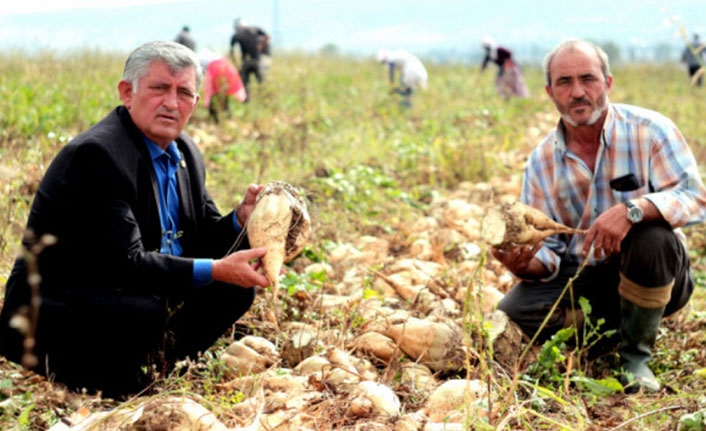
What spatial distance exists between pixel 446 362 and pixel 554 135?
104 centimetres

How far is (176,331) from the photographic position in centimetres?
272

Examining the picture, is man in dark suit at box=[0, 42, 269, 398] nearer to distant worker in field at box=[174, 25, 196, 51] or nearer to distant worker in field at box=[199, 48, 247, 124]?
distant worker in field at box=[199, 48, 247, 124]

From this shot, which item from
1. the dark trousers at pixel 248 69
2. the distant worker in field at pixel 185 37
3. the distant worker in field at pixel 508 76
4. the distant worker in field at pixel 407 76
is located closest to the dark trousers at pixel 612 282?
the distant worker in field at pixel 407 76

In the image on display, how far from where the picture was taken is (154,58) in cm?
255

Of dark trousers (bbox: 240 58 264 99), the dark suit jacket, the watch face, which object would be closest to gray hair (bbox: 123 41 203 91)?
the dark suit jacket

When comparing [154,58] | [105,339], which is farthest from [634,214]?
[105,339]

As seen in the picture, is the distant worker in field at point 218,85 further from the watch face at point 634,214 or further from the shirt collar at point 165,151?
the watch face at point 634,214

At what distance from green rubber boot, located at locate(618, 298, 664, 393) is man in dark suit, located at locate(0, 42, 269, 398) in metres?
1.33

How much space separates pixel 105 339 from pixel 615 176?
6.10ft

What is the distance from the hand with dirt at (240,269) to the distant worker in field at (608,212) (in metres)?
0.97

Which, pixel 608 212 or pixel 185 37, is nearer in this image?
pixel 608 212

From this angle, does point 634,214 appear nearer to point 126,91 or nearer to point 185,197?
point 185,197

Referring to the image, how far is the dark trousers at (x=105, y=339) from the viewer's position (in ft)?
8.18

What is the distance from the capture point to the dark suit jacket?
2.42m
